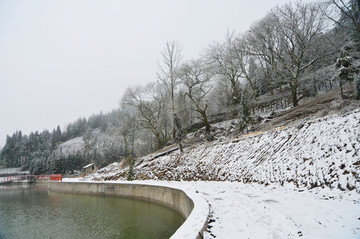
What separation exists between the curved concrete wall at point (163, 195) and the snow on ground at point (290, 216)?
0.34 m

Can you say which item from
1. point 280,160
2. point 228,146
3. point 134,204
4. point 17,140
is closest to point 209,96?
point 228,146

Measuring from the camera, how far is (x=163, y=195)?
12.8 metres

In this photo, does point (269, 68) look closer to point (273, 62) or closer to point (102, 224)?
point (273, 62)

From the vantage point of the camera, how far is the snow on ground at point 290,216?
12.9 feet

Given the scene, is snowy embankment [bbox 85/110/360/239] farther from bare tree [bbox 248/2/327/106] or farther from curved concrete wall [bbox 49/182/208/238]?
bare tree [bbox 248/2/327/106]

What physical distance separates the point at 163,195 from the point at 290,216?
908 cm

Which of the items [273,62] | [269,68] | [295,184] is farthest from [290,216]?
[269,68]

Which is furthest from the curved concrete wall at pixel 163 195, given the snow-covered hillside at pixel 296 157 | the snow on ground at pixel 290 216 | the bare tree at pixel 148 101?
the bare tree at pixel 148 101

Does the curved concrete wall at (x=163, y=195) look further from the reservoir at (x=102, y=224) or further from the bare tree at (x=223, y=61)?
the bare tree at (x=223, y=61)

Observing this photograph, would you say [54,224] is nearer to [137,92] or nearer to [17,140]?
[137,92]

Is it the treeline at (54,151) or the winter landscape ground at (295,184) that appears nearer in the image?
the winter landscape ground at (295,184)

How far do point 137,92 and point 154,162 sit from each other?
17.2 metres

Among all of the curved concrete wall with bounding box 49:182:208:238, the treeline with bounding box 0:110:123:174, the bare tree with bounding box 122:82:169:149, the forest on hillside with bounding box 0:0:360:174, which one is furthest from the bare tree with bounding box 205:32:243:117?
the treeline with bounding box 0:110:123:174

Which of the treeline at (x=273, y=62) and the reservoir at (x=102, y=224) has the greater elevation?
the treeline at (x=273, y=62)
